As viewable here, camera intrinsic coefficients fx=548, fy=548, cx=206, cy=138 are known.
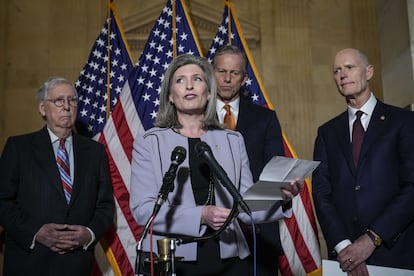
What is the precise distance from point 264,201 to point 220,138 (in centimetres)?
59

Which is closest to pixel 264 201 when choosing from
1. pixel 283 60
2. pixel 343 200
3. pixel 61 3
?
pixel 343 200

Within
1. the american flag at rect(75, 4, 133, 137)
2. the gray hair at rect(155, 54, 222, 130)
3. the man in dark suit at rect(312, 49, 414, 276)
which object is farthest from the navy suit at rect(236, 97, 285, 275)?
the american flag at rect(75, 4, 133, 137)

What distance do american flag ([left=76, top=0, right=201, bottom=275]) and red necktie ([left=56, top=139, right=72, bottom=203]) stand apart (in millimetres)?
634

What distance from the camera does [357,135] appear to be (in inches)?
141

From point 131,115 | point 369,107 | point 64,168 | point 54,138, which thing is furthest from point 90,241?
point 369,107

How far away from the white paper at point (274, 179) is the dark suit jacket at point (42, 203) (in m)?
1.79

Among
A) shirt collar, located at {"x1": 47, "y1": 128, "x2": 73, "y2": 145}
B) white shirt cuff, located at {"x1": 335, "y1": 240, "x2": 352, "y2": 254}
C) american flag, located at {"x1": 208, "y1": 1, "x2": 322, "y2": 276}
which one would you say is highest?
shirt collar, located at {"x1": 47, "y1": 128, "x2": 73, "y2": 145}

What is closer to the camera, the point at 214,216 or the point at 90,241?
the point at 214,216

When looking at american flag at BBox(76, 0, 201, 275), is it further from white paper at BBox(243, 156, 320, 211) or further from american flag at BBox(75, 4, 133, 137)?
white paper at BBox(243, 156, 320, 211)

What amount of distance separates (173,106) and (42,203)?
52.9 inches

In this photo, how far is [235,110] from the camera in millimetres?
3906

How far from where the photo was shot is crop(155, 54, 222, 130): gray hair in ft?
9.25

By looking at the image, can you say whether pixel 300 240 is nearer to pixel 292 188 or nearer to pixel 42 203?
pixel 42 203

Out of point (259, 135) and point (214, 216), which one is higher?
point (259, 135)
